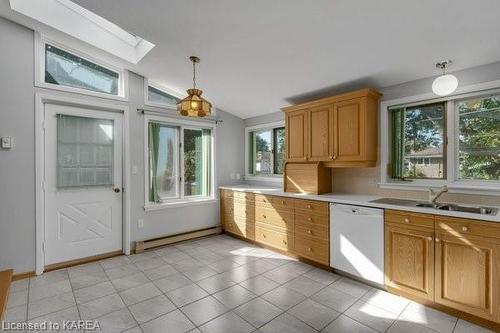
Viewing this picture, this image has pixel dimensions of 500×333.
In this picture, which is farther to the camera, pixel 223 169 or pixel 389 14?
pixel 223 169

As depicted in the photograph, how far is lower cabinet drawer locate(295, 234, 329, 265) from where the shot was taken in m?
3.09

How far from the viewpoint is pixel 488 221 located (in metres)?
1.98

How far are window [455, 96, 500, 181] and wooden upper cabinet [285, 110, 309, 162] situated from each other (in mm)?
1682

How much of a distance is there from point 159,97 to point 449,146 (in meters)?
3.98

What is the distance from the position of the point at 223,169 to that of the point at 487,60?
3.84m

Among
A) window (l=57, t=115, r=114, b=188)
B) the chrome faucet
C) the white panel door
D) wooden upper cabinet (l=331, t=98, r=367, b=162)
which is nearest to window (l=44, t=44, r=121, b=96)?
the white panel door

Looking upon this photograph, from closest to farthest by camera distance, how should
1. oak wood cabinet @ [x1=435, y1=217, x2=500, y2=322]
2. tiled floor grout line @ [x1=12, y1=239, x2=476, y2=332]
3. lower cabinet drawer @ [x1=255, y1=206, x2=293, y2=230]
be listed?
oak wood cabinet @ [x1=435, y1=217, x2=500, y2=322] → tiled floor grout line @ [x1=12, y1=239, x2=476, y2=332] → lower cabinet drawer @ [x1=255, y1=206, x2=293, y2=230]

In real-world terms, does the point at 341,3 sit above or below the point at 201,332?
above

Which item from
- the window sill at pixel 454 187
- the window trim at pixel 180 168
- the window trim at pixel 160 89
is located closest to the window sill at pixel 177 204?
the window trim at pixel 180 168

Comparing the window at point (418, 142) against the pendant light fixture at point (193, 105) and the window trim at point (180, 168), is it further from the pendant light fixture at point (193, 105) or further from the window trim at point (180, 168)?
the window trim at point (180, 168)

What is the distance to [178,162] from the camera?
4.37m

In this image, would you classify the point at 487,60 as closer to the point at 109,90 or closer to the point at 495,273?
the point at 495,273

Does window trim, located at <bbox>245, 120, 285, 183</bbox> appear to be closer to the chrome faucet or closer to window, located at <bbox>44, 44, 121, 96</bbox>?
the chrome faucet

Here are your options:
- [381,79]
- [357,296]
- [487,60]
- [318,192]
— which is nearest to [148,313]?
[357,296]
